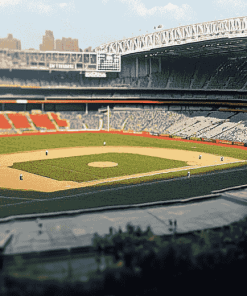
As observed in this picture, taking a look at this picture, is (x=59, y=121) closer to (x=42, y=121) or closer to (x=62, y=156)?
(x=42, y=121)

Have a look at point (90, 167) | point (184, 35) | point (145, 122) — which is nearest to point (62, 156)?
point (90, 167)

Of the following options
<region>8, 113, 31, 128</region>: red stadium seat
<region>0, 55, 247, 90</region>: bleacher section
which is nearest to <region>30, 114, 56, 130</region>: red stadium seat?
<region>8, 113, 31, 128</region>: red stadium seat

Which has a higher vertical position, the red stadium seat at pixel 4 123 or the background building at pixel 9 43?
the background building at pixel 9 43

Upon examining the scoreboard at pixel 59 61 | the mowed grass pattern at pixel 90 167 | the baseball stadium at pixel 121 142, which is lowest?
the mowed grass pattern at pixel 90 167

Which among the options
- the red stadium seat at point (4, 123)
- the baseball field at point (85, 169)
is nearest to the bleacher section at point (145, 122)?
the red stadium seat at point (4, 123)

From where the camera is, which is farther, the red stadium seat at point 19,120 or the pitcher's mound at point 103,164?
the red stadium seat at point 19,120

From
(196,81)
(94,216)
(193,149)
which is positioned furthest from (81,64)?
(94,216)

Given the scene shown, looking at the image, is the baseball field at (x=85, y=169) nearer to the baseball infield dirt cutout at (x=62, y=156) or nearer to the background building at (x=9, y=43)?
the baseball infield dirt cutout at (x=62, y=156)
